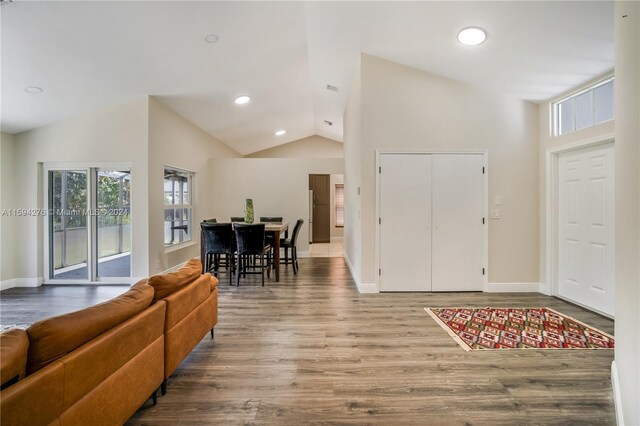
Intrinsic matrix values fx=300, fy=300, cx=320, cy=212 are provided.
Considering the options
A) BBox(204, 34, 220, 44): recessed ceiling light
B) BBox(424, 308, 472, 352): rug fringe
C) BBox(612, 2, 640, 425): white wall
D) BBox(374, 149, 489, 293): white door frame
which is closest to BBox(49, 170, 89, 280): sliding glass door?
BBox(204, 34, 220, 44): recessed ceiling light

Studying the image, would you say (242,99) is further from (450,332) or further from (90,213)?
(450,332)

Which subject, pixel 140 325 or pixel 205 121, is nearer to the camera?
pixel 140 325

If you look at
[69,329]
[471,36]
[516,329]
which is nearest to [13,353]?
[69,329]

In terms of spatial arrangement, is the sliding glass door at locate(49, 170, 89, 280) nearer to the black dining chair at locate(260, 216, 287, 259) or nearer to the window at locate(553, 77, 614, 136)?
the black dining chair at locate(260, 216, 287, 259)

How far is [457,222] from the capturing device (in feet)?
13.4

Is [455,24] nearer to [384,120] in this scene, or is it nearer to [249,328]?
[384,120]

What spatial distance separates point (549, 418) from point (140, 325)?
234 centimetres

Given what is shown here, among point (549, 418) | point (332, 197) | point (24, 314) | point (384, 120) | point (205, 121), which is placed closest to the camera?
point (549, 418)

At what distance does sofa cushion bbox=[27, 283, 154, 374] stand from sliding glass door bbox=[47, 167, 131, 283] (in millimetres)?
3514

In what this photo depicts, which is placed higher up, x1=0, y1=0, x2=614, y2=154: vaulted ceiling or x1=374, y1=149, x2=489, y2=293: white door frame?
x1=0, y1=0, x2=614, y2=154: vaulted ceiling

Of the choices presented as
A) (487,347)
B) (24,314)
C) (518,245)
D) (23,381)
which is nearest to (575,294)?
(518,245)

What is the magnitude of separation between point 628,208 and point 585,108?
8.67 ft

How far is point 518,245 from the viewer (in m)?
4.10

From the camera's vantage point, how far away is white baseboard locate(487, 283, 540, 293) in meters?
4.09
